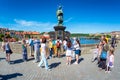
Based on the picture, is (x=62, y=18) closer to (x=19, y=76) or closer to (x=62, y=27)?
(x=62, y=27)

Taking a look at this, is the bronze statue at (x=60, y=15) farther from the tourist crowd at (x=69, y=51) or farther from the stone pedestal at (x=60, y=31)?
the tourist crowd at (x=69, y=51)

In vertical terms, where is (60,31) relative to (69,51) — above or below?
above

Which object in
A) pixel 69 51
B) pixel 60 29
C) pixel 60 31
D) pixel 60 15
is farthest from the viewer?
pixel 60 15

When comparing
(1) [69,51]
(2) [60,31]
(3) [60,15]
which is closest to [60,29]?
(2) [60,31]

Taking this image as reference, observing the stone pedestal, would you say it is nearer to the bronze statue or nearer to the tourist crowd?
the bronze statue

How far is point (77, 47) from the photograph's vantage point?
11.2 m

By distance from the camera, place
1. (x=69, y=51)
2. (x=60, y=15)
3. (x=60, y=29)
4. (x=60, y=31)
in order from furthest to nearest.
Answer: (x=60, y=15) < (x=60, y=29) < (x=60, y=31) < (x=69, y=51)

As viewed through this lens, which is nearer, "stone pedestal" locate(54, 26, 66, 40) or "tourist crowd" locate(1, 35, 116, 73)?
"tourist crowd" locate(1, 35, 116, 73)

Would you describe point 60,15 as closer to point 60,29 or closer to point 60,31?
point 60,29

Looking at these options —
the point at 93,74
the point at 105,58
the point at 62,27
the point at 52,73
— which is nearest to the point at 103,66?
the point at 105,58

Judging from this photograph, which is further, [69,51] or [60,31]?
[60,31]

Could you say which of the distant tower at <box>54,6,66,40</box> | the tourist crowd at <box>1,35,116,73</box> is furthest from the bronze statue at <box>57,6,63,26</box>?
the tourist crowd at <box>1,35,116,73</box>

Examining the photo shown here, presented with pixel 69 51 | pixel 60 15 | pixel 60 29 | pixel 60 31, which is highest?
pixel 60 15

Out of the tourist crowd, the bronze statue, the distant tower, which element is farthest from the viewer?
the bronze statue
